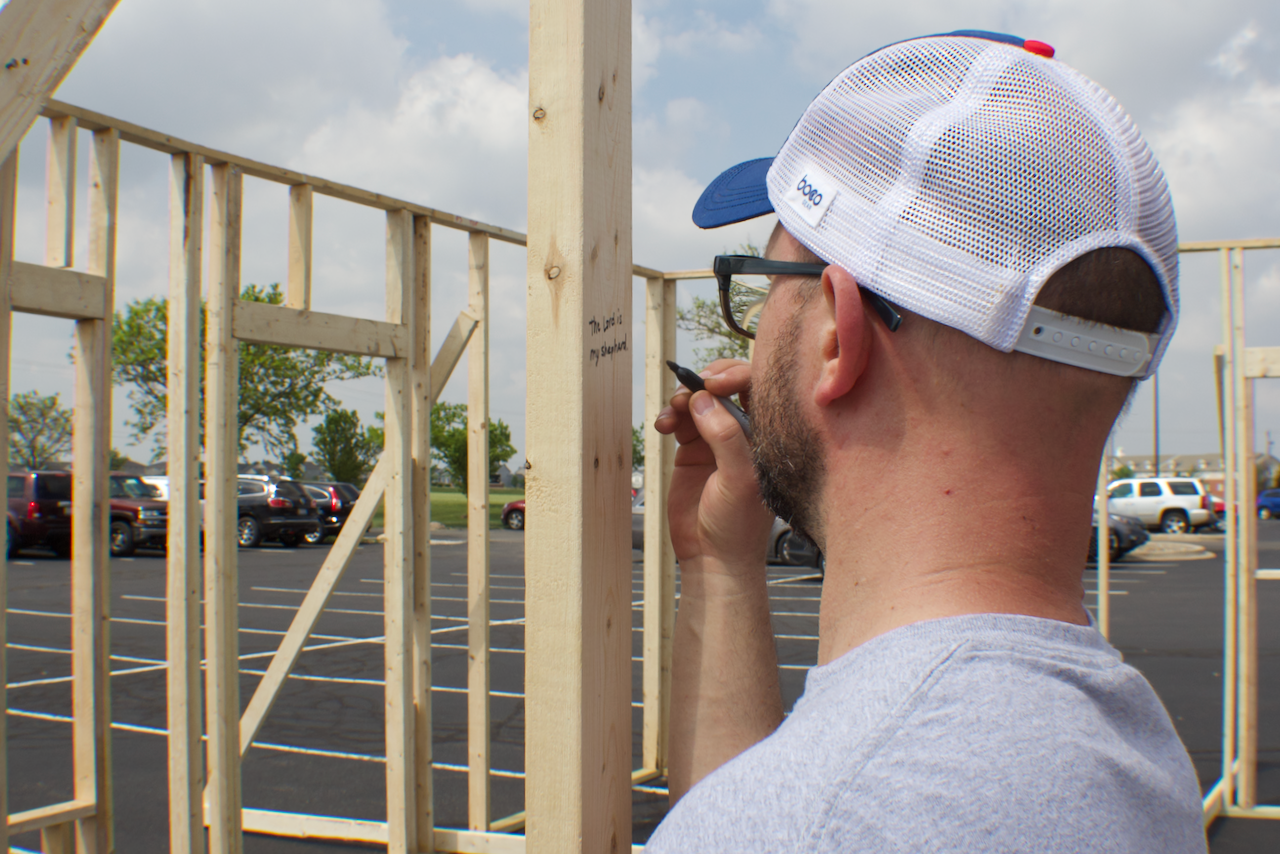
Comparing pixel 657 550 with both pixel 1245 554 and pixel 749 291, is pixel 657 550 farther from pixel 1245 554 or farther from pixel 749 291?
pixel 749 291

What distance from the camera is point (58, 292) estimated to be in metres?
3.02

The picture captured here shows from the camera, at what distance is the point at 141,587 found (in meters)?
15.5

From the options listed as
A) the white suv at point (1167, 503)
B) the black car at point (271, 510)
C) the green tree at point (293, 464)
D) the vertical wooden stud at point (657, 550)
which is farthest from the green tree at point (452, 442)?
the vertical wooden stud at point (657, 550)

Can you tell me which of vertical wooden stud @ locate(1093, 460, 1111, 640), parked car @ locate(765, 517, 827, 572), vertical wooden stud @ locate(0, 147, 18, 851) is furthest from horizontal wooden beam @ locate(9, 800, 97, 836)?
parked car @ locate(765, 517, 827, 572)

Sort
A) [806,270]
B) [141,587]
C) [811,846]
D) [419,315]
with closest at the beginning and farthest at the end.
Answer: [811,846] < [806,270] < [419,315] < [141,587]

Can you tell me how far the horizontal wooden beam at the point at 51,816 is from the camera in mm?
3141

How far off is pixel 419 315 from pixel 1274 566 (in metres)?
19.2

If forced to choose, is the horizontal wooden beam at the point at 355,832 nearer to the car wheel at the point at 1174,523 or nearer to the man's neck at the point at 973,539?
the man's neck at the point at 973,539

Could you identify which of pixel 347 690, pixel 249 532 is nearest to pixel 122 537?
pixel 249 532

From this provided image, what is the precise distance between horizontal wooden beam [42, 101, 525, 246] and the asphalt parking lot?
323 cm

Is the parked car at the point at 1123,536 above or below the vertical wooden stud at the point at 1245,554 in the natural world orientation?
below

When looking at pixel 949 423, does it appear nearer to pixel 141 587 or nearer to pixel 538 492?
pixel 538 492

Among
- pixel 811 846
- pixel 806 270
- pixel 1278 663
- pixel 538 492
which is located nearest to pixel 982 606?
pixel 811 846

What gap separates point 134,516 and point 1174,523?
29.8 m
